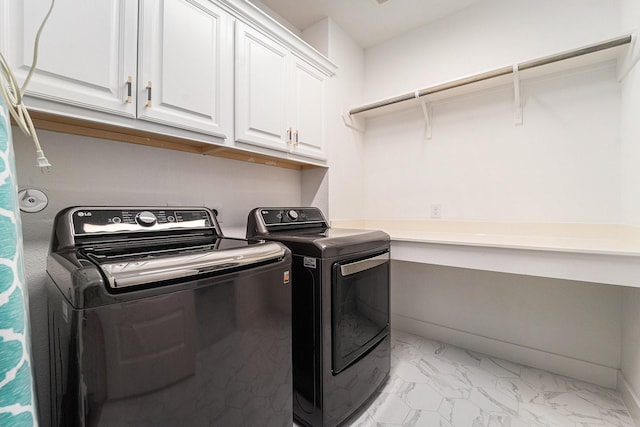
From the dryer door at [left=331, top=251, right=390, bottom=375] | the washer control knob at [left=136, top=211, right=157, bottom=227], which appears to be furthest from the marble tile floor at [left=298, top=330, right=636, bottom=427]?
the washer control knob at [left=136, top=211, right=157, bottom=227]

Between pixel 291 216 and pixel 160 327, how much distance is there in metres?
1.16

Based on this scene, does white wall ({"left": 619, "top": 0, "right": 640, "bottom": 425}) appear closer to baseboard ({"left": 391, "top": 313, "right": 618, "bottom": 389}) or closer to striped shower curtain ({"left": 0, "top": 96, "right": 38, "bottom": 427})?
baseboard ({"left": 391, "top": 313, "right": 618, "bottom": 389})

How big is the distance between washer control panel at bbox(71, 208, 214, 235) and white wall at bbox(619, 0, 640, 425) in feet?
7.44

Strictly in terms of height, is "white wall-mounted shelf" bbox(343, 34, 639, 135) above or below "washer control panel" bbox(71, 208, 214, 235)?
above

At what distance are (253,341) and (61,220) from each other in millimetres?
847

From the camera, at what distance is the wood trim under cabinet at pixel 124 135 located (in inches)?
42.8

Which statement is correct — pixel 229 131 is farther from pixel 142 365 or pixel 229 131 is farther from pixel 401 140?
pixel 401 140

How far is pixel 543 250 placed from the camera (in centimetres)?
135

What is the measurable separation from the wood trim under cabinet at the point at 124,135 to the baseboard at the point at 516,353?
1986mm

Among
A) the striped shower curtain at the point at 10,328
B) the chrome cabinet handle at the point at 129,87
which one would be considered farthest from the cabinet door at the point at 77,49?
the striped shower curtain at the point at 10,328

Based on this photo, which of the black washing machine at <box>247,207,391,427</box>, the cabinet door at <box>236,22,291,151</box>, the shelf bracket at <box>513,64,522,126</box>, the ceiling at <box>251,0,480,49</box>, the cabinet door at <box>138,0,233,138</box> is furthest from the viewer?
the ceiling at <box>251,0,480,49</box>

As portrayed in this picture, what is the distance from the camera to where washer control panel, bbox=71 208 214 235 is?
3.43 feet

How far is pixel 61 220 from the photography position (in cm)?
101

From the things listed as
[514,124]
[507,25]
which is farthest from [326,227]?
[507,25]
